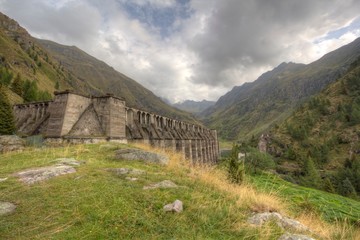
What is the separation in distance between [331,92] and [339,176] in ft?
341

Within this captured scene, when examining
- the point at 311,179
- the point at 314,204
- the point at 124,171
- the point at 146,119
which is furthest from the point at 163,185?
the point at 311,179

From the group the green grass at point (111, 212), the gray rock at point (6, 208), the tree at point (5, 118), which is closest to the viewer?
the green grass at point (111, 212)

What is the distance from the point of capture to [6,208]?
18.5ft

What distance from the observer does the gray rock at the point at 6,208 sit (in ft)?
17.9

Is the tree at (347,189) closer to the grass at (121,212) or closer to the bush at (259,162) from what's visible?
the bush at (259,162)

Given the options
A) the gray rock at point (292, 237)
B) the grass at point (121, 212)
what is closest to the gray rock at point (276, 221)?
the grass at point (121, 212)

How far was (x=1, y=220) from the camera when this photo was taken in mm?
5004

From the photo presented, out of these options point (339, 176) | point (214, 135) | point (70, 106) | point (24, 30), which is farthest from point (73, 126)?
point (24, 30)

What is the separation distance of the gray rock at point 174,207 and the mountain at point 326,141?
87.0 meters

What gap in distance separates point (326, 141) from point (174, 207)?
145216 mm

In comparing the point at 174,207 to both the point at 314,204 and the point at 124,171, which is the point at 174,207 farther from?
the point at 314,204

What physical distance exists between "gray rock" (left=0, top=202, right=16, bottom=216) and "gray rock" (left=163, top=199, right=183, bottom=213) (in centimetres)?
376

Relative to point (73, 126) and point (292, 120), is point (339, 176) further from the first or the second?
point (73, 126)

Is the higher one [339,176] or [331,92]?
[331,92]
